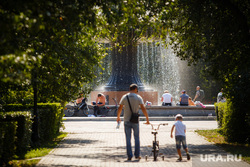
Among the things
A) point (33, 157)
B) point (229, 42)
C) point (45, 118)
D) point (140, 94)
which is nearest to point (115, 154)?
point (33, 157)

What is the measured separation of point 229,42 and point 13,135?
7458mm

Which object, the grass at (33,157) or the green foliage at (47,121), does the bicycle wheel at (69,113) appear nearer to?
the green foliage at (47,121)

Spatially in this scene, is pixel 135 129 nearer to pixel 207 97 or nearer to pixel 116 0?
pixel 116 0

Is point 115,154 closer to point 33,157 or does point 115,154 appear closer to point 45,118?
point 33,157

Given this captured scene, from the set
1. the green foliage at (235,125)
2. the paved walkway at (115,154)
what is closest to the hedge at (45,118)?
the paved walkway at (115,154)

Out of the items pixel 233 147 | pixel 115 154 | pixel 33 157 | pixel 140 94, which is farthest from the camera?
pixel 140 94

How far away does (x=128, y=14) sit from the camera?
31.7ft

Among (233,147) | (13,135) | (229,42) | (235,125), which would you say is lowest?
(233,147)

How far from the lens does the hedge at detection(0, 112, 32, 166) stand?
360 inches

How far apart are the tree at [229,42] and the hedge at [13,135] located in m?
4.99

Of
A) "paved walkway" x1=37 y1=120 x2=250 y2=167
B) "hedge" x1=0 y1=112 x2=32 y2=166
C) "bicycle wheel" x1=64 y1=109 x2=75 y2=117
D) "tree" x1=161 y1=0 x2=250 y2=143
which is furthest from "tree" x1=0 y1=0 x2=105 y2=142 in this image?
"bicycle wheel" x1=64 y1=109 x2=75 y2=117

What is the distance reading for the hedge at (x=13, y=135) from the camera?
914cm

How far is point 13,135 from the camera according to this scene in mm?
9508

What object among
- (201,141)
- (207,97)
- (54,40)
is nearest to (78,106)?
(201,141)
